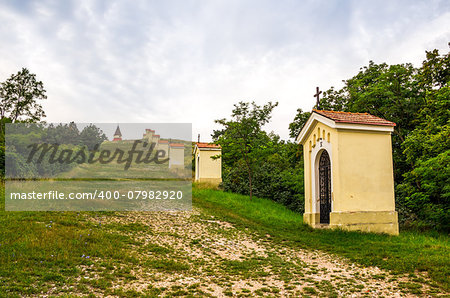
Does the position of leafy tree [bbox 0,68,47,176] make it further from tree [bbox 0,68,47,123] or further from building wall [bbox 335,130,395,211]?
building wall [bbox 335,130,395,211]

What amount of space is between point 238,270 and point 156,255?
197cm

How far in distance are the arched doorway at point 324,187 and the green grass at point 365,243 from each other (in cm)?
88

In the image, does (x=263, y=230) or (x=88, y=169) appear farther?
(x=88, y=169)

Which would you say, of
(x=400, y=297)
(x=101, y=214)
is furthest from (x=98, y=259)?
(x=400, y=297)

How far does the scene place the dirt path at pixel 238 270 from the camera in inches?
228

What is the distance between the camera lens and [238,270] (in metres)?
7.05

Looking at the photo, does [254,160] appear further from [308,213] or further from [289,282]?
[289,282]

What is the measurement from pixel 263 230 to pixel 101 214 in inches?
225

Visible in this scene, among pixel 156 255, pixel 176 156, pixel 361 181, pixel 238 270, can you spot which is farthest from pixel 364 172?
pixel 176 156

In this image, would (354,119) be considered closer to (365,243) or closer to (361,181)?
Result: (361,181)

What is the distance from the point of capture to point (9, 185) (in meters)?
14.2

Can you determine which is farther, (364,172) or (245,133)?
(245,133)

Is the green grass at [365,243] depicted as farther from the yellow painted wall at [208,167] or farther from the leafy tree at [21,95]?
the leafy tree at [21,95]

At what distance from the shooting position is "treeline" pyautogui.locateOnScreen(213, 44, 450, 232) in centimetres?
1337
